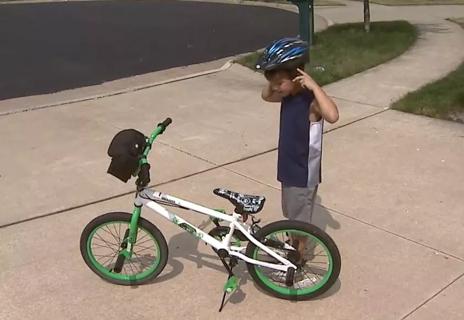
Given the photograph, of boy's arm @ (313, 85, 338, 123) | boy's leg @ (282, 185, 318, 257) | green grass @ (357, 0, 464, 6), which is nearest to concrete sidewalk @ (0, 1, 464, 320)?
boy's leg @ (282, 185, 318, 257)

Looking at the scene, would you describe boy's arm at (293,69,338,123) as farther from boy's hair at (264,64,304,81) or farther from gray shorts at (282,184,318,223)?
gray shorts at (282,184,318,223)

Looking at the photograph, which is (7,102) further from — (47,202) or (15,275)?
(15,275)

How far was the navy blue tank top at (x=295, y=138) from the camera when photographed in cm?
341

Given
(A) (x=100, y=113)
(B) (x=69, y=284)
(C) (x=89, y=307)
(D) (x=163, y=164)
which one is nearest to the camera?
(C) (x=89, y=307)

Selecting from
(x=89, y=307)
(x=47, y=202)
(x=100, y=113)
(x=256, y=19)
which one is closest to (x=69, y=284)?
(x=89, y=307)

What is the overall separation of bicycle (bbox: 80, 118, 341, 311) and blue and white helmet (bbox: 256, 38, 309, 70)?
65 cm

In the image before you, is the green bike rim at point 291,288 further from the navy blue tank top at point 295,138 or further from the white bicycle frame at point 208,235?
the navy blue tank top at point 295,138

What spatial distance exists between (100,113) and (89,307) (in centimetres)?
404

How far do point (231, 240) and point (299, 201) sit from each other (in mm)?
435

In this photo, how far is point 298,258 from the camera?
3482mm

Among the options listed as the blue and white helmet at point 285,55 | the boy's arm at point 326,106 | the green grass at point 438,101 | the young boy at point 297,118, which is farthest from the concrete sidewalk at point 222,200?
the blue and white helmet at point 285,55

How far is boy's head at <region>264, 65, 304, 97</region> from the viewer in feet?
10.8

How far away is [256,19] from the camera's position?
17156mm

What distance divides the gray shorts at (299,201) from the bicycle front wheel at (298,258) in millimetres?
150
